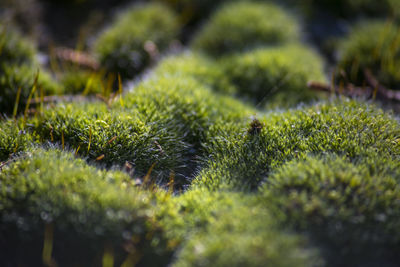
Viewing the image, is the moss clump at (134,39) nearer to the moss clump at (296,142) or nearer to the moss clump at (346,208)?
the moss clump at (296,142)

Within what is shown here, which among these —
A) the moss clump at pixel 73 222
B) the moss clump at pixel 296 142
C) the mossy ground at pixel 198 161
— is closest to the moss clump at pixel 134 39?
the mossy ground at pixel 198 161

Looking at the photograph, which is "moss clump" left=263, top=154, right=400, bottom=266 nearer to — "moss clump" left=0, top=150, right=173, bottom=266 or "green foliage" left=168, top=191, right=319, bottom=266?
"green foliage" left=168, top=191, right=319, bottom=266

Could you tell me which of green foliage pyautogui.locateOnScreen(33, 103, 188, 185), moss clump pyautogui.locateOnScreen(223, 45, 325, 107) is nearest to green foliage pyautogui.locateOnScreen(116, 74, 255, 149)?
green foliage pyautogui.locateOnScreen(33, 103, 188, 185)

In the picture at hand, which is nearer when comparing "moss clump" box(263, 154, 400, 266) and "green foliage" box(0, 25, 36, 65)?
"moss clump" box(263, 154, 400, 266)

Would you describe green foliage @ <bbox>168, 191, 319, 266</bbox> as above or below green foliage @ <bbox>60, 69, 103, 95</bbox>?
above

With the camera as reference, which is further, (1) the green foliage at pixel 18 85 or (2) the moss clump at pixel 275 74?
(2) the moss clump at pixel 275 74

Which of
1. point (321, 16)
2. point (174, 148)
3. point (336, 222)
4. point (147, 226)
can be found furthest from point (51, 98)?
point (321, 16)
